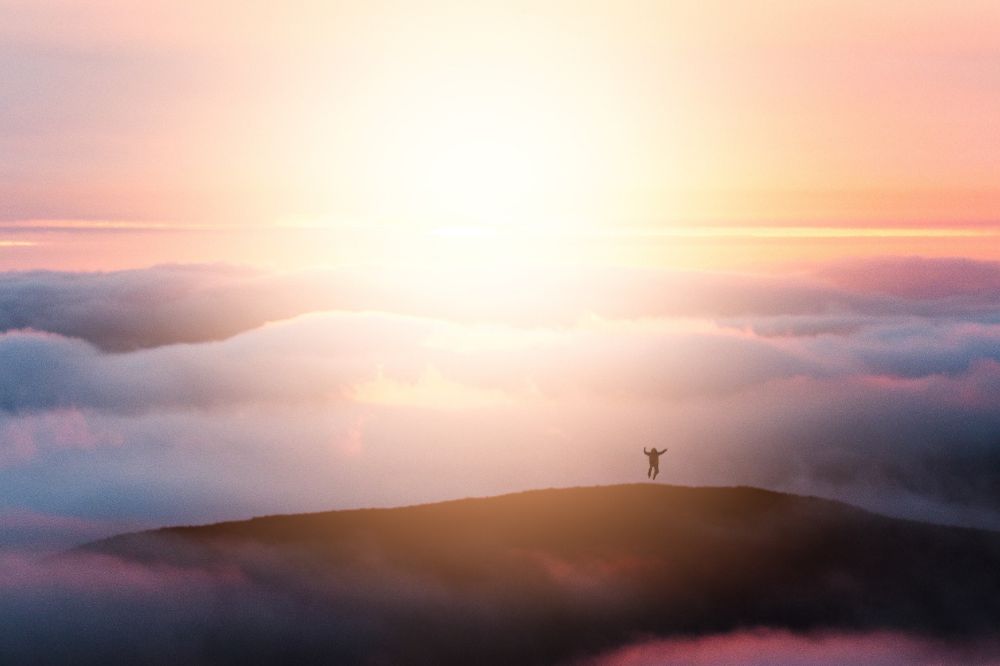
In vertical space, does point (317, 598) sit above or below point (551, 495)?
below

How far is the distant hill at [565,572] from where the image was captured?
119000 mm

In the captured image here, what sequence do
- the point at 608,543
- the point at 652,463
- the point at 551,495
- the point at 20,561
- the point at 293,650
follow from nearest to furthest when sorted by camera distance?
the point at 652,463 → the point at 293,650 → the point at 608,543 → the point at 551,495 → the point at 20,561

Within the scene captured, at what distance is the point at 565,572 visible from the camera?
121 m

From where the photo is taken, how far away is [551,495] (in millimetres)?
131125

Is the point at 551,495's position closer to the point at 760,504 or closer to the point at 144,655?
the point at 760,504

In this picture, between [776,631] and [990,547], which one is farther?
[990,547]

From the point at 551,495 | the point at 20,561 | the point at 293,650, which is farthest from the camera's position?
the point at 20,561

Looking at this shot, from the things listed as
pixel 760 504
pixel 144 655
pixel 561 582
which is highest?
pixel 760 504

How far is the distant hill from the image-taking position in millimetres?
119000

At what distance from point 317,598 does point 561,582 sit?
28.7m

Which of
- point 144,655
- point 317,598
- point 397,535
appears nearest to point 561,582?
point 397,535

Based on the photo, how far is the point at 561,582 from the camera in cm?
12138

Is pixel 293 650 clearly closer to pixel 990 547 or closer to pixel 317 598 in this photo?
pixel 317 598

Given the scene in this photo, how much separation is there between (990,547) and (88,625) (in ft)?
393
